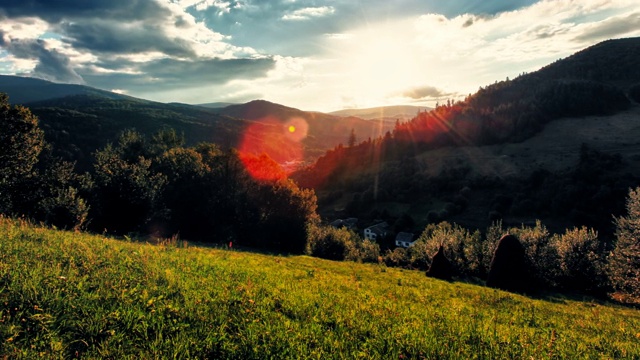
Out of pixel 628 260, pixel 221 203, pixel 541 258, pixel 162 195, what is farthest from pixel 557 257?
pixel 162 195

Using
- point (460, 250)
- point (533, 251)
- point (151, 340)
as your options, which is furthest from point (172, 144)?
point (151, 340)

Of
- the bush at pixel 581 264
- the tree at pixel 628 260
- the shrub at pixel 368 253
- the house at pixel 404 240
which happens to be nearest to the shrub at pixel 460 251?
the shrub at pixel 368 253

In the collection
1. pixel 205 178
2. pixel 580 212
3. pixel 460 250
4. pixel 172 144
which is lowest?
pixel 580 212

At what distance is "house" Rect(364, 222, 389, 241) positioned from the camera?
407ft

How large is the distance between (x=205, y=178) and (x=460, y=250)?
43.5 m

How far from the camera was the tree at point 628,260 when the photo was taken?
34.1 m

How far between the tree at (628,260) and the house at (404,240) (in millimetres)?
75480

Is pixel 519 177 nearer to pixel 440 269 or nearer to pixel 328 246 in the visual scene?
pixel 328 246

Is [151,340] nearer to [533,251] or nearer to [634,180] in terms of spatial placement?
[533,251]

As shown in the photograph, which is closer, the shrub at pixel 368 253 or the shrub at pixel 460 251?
the shrub at pixel 460 251

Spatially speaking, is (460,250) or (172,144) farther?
(172,144)

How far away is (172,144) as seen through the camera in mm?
90750

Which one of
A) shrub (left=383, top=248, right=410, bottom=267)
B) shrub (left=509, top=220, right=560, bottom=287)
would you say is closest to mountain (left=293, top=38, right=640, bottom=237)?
shrub (left=383, top=248, right=410, bottom=267)

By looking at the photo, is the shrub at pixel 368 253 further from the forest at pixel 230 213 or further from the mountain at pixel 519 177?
the mountain at pixel 519 177
